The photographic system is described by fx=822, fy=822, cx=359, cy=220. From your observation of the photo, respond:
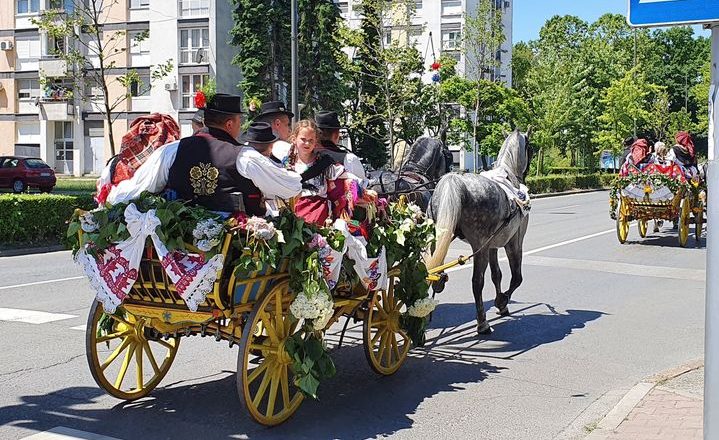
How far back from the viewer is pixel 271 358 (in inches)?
232

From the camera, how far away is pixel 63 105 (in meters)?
53.9

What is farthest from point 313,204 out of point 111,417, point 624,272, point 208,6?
point 208,6

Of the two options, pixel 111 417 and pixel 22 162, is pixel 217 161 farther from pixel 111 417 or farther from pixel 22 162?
pixel 22 162

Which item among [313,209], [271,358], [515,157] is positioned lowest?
[271,358]

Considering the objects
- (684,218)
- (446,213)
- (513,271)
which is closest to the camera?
(446,213)

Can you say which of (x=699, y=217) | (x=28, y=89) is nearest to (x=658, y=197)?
(x=699, y=217)

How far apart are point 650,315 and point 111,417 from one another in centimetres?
728

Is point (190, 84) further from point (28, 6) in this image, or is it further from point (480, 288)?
point (480, 288)

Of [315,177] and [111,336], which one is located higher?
[315,177]

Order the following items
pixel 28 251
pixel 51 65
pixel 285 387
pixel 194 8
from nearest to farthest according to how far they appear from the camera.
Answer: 1. pixel 285 387
2. pixel 28 251
3. pixel 194 8
4. pixel 51 65

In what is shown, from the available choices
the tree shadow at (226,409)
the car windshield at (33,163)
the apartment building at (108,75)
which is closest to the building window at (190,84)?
the apartment building at (108,75)

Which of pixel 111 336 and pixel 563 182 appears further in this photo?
pixel 563 182

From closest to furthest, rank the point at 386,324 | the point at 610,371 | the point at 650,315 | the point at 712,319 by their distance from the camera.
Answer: the point at 712,319 < the point at 386,324 < the point at 610,371 < the point at 650,315

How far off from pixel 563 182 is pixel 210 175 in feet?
135
